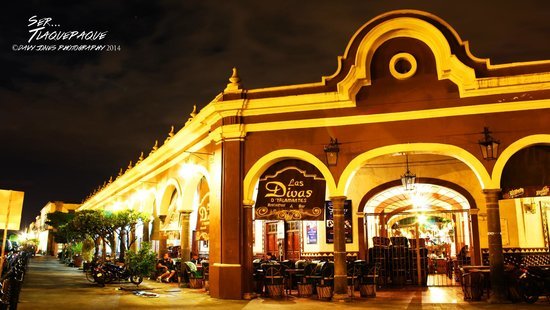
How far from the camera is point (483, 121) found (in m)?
12.2

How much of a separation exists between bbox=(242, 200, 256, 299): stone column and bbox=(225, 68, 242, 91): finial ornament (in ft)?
10.7

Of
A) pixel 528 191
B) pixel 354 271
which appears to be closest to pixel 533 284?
pixel 528 191

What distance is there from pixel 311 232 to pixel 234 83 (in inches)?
284

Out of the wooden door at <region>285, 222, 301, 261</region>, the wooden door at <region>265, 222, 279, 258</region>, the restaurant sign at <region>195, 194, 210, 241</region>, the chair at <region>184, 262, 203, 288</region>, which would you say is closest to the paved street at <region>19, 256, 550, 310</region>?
the chair at <region>184, 262, 203, 288</region>

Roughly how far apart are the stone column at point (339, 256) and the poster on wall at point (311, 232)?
18.7 feet

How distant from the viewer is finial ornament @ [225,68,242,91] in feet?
46.6

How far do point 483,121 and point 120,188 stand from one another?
79.8 ft

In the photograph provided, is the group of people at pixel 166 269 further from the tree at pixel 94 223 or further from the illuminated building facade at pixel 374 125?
the illuminated building facade at pixel 374 125

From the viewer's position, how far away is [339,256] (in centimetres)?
1282

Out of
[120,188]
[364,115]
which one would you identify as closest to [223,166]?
[364,115]

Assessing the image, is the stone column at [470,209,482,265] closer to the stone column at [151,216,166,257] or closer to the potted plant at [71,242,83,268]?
the stone column at [151,216,166,257]

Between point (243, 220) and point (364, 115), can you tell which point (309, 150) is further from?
point (243, 220)

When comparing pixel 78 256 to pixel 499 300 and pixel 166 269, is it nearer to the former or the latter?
pixel 166 269

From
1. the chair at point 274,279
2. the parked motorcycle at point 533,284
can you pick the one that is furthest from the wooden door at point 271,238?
the parked motorcycle at point 533,284
